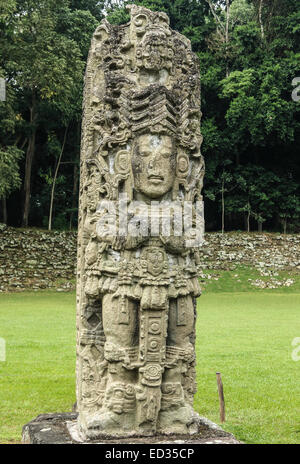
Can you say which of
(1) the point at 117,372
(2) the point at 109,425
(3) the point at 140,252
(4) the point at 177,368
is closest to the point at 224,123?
→ (3) the point at 140,252

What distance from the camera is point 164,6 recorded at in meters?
28.7

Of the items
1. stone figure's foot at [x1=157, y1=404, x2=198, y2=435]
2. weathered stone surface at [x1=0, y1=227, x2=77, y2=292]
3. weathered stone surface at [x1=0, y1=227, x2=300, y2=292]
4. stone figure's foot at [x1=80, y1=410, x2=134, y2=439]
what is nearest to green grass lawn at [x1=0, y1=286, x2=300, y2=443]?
stone figure's foot at [x1=157, y1=404, x2=198, y2=435]

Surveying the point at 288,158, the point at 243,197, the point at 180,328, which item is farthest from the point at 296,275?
the point at 180,328

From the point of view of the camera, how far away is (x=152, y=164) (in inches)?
183

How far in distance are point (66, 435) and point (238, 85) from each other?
23201 mm

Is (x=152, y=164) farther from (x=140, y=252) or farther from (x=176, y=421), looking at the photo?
(x=176, y=421)

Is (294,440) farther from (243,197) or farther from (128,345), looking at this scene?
(243,197)

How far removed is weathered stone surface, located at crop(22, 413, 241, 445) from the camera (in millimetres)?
4371

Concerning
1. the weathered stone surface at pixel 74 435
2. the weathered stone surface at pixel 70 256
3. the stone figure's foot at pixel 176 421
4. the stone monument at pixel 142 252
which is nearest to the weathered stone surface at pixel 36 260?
the weathered stone surface at pixel 70 256

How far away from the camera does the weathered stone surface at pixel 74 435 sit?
4371 millimetres

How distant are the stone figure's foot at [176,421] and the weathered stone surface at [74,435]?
0.17 feet

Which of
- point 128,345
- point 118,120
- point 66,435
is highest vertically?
point 118,120

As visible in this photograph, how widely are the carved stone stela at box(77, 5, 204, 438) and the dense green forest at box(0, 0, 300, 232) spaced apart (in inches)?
721

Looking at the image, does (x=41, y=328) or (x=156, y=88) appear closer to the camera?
(x=156, y=88)
